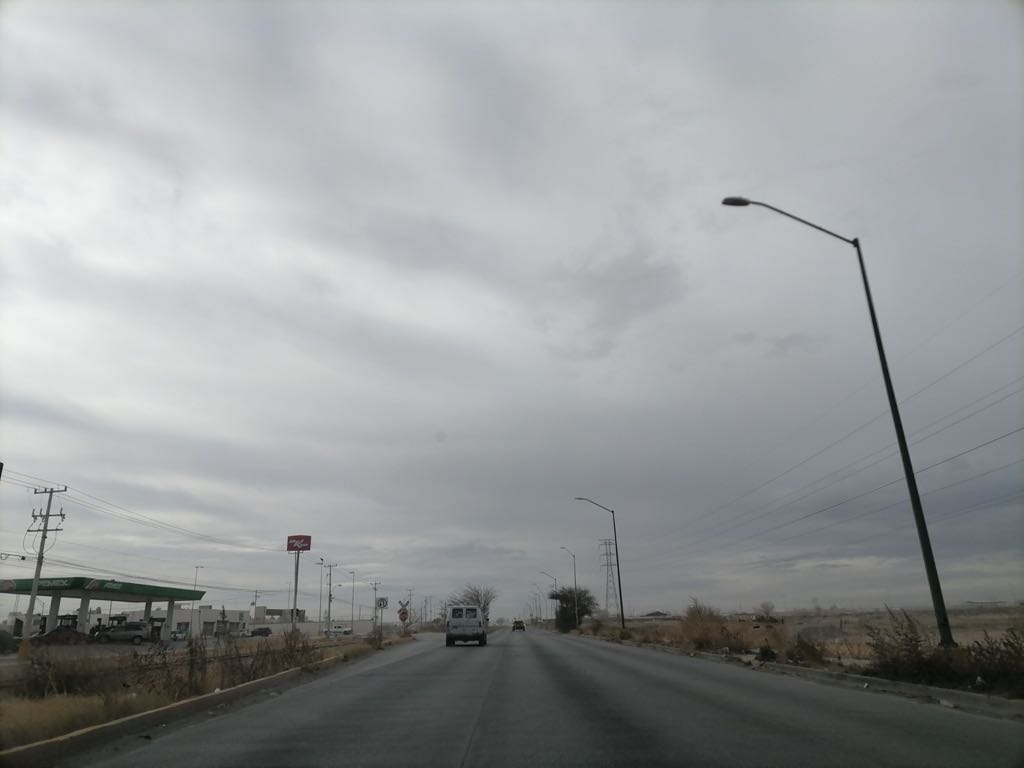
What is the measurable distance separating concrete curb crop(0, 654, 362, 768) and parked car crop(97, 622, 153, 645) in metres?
47.9

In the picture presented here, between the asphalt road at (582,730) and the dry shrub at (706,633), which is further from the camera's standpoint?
the dry shrub at (706,633)

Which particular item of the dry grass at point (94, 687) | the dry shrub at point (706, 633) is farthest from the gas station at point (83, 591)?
the dry grass at point (94, 687)

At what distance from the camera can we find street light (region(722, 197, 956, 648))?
15.4 meters

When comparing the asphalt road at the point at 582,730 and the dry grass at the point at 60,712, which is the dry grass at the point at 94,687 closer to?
the dry grass at the point at 60,712

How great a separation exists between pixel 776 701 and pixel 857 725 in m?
3.24

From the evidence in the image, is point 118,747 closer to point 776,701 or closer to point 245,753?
point 245,753

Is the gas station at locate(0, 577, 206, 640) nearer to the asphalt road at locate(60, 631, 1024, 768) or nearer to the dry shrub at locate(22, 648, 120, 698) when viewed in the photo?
the dry shrub at locate(22, 648, 120, 698)

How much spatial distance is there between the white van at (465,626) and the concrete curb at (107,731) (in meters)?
29.3

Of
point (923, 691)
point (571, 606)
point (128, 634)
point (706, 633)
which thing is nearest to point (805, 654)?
point (923, 691)

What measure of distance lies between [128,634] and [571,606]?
70.1m

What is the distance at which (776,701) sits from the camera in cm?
1373

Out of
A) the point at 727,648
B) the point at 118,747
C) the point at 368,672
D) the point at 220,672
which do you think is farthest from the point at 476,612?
the point at 118,747

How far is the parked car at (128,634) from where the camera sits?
57281mm

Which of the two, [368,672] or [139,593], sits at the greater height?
[139,593]
